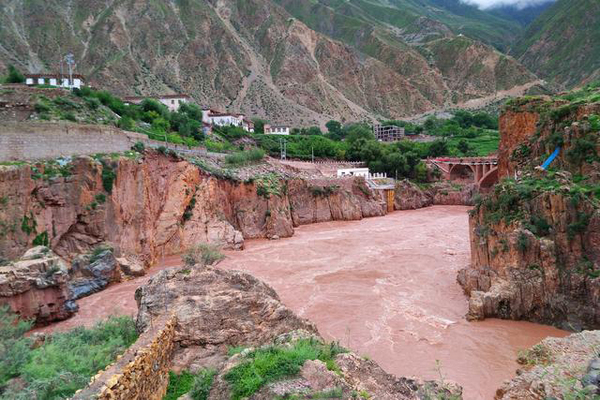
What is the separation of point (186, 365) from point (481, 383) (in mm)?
8858

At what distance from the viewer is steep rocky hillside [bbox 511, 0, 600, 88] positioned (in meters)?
117

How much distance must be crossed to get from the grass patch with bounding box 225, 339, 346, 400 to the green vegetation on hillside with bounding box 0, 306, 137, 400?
3.20m

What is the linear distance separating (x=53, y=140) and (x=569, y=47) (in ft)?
510

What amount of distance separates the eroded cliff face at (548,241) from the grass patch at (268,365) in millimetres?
11486

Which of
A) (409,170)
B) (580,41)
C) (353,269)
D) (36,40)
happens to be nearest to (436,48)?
(580,41)

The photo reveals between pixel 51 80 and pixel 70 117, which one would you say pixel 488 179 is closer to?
pixel 70 117

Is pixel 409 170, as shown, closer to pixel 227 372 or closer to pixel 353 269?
pixel 353 269

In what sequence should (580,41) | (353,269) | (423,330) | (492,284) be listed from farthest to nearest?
1. (580,41)
2. (353,269)
3. (492,284)
4. (423,330)

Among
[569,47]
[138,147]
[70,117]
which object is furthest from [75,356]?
[569,47]

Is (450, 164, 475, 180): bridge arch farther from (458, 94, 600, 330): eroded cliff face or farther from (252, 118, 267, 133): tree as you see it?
(458, 94, 600, 330): eroded cliff face

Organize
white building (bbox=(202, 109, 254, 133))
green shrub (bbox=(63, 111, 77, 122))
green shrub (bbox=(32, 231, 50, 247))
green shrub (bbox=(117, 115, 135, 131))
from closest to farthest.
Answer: green shrub (bbox=(32, 231, 50, 247))
green shrub (bbox=(63, 111, 77, 122))
green shrub (bbox=(117, 115, 135, 131))
white building (bbox=(202, 109, 254, 133))

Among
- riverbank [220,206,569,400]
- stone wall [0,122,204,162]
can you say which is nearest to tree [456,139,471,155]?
riverbank [220,206,569,400]

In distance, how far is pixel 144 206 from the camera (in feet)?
89.6

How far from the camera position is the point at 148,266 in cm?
2639
